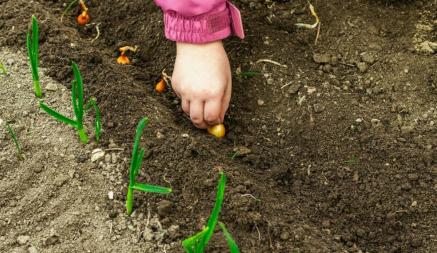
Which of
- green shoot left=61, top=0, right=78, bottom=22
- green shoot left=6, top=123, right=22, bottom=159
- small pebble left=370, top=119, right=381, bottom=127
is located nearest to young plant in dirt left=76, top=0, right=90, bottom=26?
green shoot left=61, top=0, right=78, bottom=22

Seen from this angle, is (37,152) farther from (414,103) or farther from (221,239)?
(414,103)

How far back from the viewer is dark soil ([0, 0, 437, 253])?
1702mm

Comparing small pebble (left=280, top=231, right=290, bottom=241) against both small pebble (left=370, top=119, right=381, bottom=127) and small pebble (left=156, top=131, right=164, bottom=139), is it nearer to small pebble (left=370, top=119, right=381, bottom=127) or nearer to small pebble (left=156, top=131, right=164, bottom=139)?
small pebble (left=156, top=131, right=164, bottom=139)

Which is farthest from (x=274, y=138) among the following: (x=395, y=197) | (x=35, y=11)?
(x=35, y=11)

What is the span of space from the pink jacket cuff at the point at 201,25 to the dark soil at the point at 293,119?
0.18 meters

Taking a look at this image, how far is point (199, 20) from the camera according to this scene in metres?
1.91

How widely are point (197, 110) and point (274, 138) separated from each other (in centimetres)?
25

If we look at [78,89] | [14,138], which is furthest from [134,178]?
[14,138]

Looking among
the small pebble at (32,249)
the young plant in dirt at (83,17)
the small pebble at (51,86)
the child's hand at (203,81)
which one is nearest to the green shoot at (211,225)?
the small pebble at (32,249)

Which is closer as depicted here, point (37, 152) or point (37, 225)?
→ point (37, 225)

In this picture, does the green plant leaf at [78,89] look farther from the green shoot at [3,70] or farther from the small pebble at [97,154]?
the green shoot at [3,70]

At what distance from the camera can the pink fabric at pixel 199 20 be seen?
1864 mm

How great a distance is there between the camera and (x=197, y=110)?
1.87m

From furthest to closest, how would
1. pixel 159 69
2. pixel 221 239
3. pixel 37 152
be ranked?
pixel 159 69 → pixel 37 152 → pixel 221 239
